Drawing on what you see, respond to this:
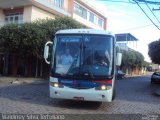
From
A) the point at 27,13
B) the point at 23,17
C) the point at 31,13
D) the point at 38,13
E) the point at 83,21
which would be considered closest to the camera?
the point at 31,13

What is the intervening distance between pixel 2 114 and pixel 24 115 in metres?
0.67

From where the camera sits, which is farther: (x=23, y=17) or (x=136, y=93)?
(x=23, y=17)

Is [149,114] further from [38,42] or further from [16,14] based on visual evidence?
[16,14]

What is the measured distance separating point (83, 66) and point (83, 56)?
40 cm

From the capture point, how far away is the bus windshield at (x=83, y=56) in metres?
11.3

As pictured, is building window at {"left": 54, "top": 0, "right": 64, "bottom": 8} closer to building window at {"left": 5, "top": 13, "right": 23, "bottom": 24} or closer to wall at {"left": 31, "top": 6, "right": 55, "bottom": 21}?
wall at {"left": 31, "top": 6, "right": 55, "bottom": 21}

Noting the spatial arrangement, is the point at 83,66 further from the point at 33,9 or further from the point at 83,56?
the point at 33,9

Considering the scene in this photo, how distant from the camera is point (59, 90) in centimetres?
1134

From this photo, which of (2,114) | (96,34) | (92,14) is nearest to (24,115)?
(2,114)

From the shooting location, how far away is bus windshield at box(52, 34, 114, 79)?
Result: 11344 millimetres

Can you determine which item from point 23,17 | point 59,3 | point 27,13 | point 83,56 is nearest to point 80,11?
point 59,3

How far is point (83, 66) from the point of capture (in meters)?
11.4

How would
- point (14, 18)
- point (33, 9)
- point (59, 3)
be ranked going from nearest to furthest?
Result: point (33, 9) < point (14, 18) < point (59, 3)

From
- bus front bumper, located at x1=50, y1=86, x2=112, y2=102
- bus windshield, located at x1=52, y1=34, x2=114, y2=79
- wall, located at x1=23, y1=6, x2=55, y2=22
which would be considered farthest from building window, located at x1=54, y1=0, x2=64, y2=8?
bus front bumper, located at x1=50, y1=86, x2=112, y2=102
